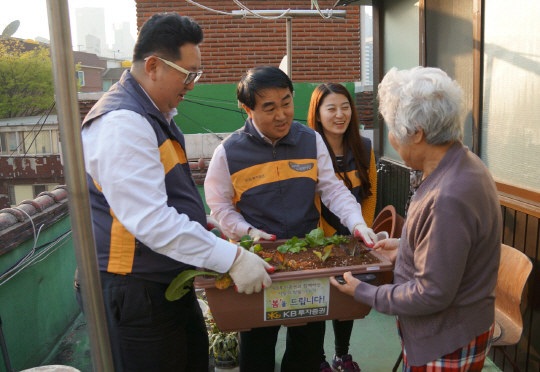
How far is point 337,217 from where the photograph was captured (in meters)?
2.60

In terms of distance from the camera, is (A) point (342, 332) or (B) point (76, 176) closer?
(B) point (76, 176)

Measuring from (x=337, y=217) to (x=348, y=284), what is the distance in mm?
1142

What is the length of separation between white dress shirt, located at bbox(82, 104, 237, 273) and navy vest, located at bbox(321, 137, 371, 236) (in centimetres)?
124

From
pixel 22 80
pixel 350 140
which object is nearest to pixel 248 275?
pixel 350 140

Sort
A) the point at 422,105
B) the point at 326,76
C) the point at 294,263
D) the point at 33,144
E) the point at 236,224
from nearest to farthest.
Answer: the point at 422,105 → the point at 294,263 → the point at 236,224 → the point at 33,144 → the point at 326,76

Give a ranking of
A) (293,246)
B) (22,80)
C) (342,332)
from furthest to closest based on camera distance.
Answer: (22,80) < (342,332) < (293,246)

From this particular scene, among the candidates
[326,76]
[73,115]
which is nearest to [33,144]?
[73,115]

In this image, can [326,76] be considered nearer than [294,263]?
No

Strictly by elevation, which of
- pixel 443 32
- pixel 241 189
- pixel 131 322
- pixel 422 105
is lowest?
pixel 131 322

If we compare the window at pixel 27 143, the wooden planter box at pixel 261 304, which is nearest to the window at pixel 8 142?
the window at pixel 27 143

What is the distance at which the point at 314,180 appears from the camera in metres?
2.09

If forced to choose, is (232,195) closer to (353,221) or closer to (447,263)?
(353,221)

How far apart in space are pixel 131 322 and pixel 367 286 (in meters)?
0.85

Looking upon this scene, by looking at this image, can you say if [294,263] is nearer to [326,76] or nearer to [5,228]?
[5,228]
